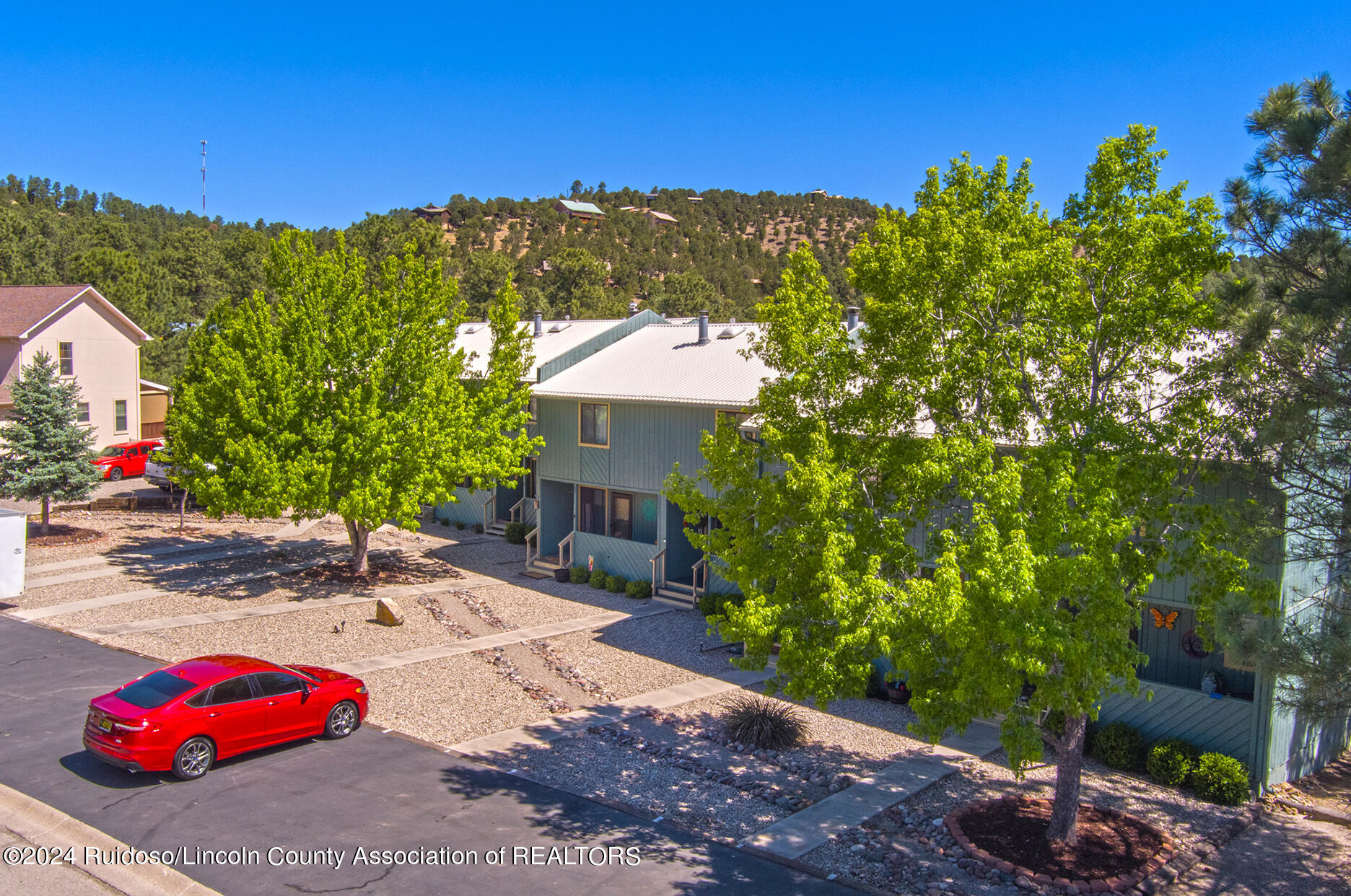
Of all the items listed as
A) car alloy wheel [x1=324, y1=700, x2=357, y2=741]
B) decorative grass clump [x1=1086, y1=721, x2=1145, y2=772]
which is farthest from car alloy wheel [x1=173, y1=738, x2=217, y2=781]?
decorative grass clump [x1=1086, y1=721, x2=1145, y2=772]

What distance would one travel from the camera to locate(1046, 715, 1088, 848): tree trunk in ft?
41.7

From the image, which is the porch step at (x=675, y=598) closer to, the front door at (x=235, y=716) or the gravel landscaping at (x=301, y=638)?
the gravel landscaping at (x=301, y=638)

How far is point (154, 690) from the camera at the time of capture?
45.9 feet

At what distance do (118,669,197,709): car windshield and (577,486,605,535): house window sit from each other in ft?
51.5

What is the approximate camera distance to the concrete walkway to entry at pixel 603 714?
52.1 ft

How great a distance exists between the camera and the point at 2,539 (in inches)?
885

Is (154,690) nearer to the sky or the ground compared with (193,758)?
nearer to the sky

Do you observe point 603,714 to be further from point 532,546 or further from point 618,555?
A: point 532,546

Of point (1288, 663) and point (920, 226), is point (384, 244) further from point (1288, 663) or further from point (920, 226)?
point (1288, 663)

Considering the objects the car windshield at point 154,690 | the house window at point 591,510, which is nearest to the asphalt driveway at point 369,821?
the car windshield at point 154,690

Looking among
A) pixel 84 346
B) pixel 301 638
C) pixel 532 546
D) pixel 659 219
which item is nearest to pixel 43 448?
pixel 301 638

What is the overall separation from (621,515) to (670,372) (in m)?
4.73

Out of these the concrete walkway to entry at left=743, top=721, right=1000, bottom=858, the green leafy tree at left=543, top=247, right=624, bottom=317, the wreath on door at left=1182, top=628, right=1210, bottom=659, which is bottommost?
the concrete walkway to entry at left=743, top=721, right=1000, bottom=858

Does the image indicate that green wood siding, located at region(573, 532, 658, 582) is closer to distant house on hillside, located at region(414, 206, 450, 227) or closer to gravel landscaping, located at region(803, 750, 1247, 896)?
gravel landscaping, located at region(803, 750, 1247, 896)
